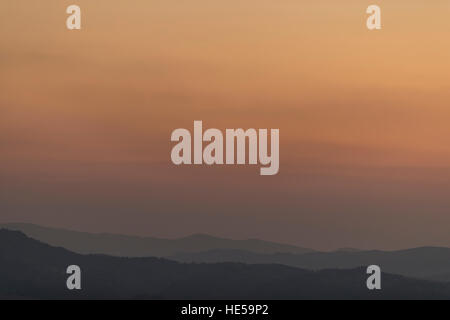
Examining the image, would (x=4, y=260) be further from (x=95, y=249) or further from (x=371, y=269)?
(x=371, y=269)

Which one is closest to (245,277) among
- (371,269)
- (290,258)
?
(290,258)

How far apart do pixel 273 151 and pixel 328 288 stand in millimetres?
2114

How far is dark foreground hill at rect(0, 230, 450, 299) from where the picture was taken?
14.7 m

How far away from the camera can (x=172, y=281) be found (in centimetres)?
1482

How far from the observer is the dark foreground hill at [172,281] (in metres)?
14.7

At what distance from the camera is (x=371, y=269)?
1477 centimetres

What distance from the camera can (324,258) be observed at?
49.1 ft

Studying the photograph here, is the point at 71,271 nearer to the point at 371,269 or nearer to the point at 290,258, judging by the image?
the point at 290,258

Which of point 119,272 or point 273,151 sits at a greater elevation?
point 273,151

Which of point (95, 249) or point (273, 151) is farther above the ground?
point (273, 151)

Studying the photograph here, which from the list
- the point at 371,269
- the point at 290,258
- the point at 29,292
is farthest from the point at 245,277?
the point at 29,292
